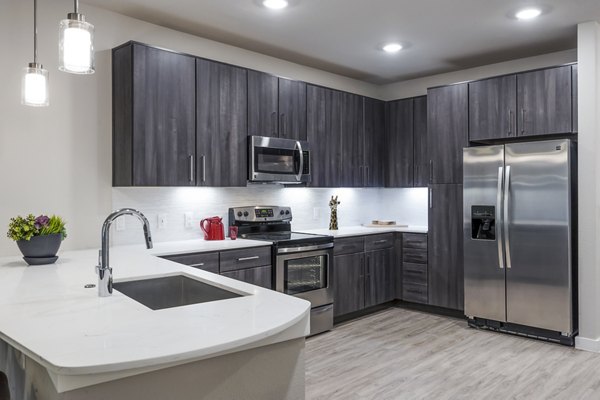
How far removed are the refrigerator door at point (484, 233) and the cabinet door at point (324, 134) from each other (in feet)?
4.20

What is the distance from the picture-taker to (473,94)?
4461mm

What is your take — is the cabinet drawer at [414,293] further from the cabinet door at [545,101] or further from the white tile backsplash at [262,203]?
the cabinet door at [545,101]

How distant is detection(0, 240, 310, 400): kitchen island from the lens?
3.71ft

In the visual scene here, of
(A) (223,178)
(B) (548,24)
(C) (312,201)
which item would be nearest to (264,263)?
(A) (223,178)

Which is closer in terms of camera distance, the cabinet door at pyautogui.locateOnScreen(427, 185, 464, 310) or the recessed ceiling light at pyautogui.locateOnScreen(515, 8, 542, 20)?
the recessed ceiling light at pyautogui.locateOnScreen(515, 8, 542, 20)

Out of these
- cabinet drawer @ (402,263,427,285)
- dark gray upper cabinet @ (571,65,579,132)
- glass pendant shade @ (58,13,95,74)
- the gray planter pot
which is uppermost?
dark gray upper cabinet @ (571,65,579,132)

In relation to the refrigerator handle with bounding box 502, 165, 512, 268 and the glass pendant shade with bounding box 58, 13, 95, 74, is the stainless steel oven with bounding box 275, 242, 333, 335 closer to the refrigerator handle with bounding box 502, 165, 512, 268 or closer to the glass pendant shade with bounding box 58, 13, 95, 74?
the refrigerator handle with bounding box 502, 165, 512, 268

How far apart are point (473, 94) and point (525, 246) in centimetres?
153

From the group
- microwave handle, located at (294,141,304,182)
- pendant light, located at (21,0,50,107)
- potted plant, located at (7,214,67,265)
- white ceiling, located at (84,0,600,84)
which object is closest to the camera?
pendant light, located at (21,0,50,107)

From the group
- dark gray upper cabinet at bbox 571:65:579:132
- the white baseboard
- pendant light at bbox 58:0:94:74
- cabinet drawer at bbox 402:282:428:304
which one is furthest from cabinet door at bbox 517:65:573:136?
pendant light at bbox 58:0:94:74

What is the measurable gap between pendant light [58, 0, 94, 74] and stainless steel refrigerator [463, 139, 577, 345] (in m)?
3.53

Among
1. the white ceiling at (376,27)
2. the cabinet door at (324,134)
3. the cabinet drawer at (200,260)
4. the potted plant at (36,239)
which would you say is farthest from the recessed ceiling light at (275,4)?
the potted plant at (36,239)

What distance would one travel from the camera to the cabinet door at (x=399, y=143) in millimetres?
5254

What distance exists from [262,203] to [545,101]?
269 cm
